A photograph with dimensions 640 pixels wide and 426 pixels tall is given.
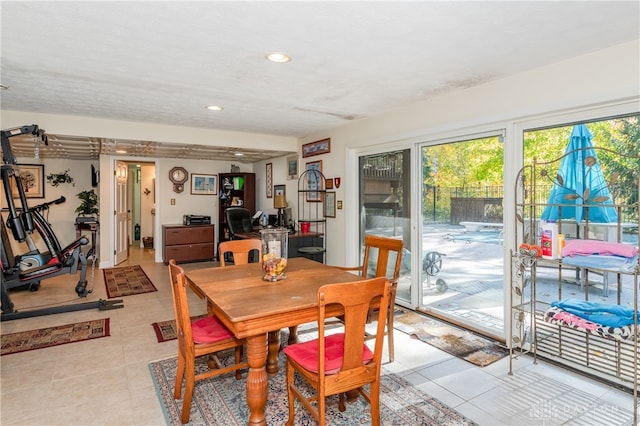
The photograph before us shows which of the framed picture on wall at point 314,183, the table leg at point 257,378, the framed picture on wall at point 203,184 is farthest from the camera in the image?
the framed picture on wall at point 203,184

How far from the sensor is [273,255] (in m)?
2.43

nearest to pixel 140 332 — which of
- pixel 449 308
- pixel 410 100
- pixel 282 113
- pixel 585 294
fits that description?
pixel 282 113

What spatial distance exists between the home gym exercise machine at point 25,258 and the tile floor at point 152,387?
44.1 inches

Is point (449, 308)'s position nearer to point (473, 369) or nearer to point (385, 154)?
point (473, 369)

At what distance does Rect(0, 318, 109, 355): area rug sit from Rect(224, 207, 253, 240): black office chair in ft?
9.48

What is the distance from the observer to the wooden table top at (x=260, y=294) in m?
1.77

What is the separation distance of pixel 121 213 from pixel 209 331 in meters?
5.83

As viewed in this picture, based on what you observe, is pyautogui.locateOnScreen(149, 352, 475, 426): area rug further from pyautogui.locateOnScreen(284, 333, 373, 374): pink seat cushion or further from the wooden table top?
the wooden table top

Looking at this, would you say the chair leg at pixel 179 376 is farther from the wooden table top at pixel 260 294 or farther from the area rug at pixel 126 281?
the area rug at pixel 126 281

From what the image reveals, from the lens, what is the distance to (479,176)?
3.38 m

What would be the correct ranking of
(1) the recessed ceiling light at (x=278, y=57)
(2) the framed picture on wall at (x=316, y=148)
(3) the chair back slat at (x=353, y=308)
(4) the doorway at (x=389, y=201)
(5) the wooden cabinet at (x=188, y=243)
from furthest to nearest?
1. (5) the wooden cabinet at (x=188, y=243)
2. (2) the framed picture on wall at (x=316, y=148)
3. (4) the doorway at (x=389, y=201)
4. (1) the recessed ceiling light at (x=278, y=57)
5. (3) the chair back slat at (x=353, y=308)

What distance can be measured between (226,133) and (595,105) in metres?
4.41

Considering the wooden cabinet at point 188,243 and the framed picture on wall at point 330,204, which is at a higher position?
the framed picture on wall at point 330,204

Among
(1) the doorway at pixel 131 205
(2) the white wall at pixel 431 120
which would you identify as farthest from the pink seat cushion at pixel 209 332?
(1) the doorway at pixel 131 205
